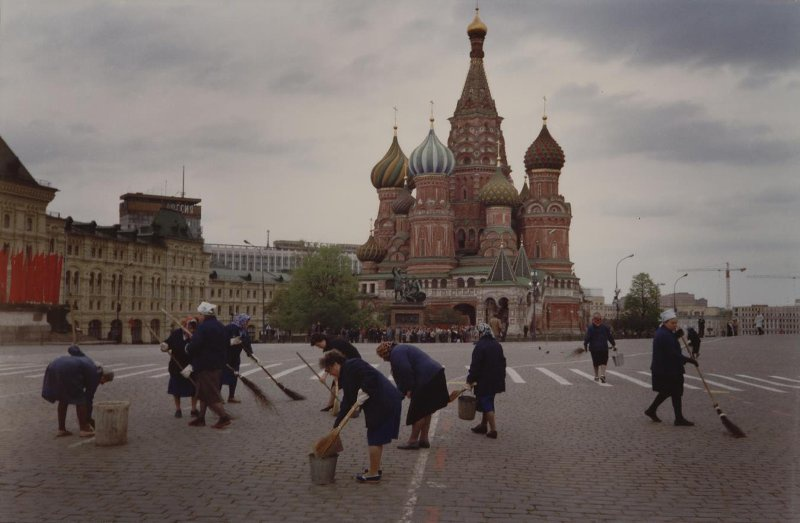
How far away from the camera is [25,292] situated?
158ft

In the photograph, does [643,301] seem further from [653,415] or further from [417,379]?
[417,379]

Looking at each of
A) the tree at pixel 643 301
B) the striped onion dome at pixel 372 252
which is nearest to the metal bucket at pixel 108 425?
the tree at pixel 643 301

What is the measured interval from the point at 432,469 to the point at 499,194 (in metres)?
86.6

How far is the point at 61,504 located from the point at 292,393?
8.41 m

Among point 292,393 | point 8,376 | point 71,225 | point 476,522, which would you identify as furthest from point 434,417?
point 71,225

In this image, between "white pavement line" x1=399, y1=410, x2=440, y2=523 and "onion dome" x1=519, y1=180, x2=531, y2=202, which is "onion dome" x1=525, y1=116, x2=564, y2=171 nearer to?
"onion dome" x1=519, y1=180, x2=531, y2=202

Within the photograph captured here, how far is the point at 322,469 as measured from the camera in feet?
26.5

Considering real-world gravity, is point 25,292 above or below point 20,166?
below

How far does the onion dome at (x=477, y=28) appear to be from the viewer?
334ft

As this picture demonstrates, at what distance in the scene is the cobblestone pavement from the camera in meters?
7.20

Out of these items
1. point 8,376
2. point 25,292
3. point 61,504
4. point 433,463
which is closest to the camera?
point 61,504

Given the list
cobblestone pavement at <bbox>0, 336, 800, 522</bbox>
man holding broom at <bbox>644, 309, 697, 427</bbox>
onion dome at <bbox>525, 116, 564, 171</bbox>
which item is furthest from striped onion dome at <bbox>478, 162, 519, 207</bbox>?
man holding broom at <bbox>644, 309, 697, 427</bbox>

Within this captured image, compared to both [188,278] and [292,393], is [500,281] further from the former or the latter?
[292,393]

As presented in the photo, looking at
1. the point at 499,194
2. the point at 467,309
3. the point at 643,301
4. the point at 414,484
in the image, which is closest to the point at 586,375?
the point at 414,484
